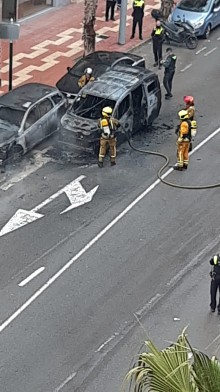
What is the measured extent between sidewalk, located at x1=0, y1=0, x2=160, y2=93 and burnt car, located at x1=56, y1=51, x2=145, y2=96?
1.55 m

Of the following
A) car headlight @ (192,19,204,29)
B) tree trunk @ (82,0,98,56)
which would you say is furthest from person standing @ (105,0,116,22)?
tree trunk @ (82,0,98,56)

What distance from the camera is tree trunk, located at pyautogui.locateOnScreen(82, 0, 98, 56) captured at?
2383 centimetres

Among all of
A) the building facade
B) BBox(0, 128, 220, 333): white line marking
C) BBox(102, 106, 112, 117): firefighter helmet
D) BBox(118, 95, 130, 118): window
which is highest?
BBox(102, 106, 112, 117): firefighter helmet

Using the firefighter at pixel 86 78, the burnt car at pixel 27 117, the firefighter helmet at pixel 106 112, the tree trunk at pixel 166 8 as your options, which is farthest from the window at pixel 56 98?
the tree trunk at pixel 166 8

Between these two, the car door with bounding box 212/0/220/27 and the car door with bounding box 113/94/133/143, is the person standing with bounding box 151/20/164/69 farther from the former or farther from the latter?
the car door with bounding box 113/94/133/143

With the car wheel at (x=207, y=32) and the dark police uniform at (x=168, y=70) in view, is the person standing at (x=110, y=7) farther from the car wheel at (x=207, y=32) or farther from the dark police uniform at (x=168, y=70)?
the dark police uniform at (x=168, y=70)

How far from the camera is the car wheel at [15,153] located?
18.1m

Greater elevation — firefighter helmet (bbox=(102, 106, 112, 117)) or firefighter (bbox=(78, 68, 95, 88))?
firefighter helmet (bbox=(102, 106, 112, 117))

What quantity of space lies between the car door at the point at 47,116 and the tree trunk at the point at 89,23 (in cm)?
532

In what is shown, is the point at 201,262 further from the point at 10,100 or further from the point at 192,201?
the point at 10,100

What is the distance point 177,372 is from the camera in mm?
5352

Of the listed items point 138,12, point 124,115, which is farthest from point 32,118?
point 138,12

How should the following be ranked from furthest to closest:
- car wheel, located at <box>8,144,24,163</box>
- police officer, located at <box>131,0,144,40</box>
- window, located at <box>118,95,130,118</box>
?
police officer, located at <box>131,0,144,40</box> → window, located at <box>118,95,130,118</box> → car wheel, located at <box>8,144,24,163</box>

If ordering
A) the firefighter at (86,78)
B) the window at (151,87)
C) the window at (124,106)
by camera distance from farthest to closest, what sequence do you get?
the firefighter at (86,78) → the window at (151,87) → the window at (124,106)
